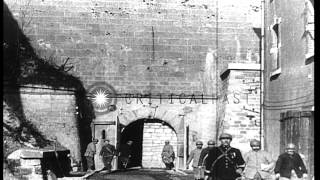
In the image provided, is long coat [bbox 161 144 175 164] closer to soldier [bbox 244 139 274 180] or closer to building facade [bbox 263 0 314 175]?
building facade [bbox 263 0 314 175]

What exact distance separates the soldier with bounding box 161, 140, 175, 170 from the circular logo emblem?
2.33 metres

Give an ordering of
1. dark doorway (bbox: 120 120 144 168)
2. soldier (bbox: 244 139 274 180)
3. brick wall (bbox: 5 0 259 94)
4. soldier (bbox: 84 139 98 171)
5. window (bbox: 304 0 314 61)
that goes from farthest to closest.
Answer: dark doorway (bbox: 120 120 144 168)
brick wall (bbox: 5 0 259 94)
soldier (bbox: 84 139 98 171)
window (bbox: 304 0 314 61)
soldier (bbox: 244 139 274 180)

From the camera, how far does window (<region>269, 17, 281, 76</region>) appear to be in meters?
14.3

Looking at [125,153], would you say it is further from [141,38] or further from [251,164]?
[251,164]

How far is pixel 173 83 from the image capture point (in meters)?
18.7

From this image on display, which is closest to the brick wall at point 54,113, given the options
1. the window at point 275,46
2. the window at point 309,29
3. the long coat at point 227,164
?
the window at point 275,46

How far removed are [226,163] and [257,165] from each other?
2.11 ft

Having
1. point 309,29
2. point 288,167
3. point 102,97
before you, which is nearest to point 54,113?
point 102,97

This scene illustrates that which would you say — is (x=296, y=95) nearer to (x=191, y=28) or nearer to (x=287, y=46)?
(x=287, y=46)

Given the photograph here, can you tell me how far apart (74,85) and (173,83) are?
3.49 meters

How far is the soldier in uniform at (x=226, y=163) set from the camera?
29.3 feet

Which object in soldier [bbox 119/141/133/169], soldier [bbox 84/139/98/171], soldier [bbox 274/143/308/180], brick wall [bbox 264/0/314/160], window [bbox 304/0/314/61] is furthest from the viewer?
soldier [bbox 119/141/133/169]

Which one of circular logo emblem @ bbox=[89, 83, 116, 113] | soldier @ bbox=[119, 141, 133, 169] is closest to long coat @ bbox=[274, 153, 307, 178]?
soldier @ bbox=[119, 141, 133, 169]
